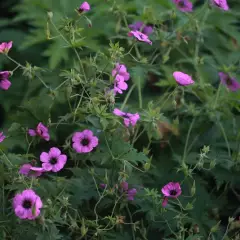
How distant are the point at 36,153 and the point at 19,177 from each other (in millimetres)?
714

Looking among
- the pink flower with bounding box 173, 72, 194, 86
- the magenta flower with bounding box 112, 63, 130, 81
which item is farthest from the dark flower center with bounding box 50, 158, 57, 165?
the pink flower with bounding box 173, 72, 194, 86

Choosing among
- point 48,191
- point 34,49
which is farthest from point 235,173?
point 34,49

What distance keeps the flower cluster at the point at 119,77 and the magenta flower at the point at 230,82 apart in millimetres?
420

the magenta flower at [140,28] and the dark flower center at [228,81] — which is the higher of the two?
the magenta flower at [140,28]

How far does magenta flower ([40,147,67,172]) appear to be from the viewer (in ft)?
6.17

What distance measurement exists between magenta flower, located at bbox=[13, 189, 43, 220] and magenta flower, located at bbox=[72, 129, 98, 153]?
0.25 metres

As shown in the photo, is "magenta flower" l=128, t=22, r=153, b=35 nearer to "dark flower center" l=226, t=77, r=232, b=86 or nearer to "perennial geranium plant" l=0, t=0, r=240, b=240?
"perennial geranium plant" l=0, t=0, r=240, b=240

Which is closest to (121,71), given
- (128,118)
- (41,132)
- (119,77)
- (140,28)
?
(119,77)

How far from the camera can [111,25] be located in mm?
2654

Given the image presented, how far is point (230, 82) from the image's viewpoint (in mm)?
2348

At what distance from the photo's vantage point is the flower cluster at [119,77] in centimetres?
196

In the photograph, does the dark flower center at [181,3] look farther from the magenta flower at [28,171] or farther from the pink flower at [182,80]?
the magenta flower at [28,171]

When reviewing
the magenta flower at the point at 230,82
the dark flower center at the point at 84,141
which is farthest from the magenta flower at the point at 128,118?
the magenta flower at the point at 230,82

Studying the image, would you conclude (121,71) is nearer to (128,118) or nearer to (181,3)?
(128,118)
